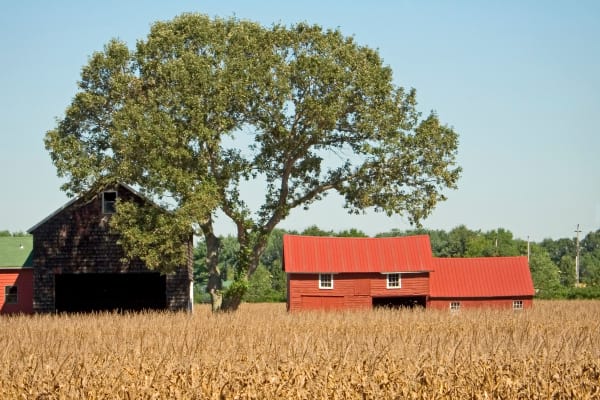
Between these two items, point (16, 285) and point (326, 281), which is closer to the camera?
point (16, 285)

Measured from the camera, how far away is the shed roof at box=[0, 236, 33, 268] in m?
52.5

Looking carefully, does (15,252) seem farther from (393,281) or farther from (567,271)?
(567,271)

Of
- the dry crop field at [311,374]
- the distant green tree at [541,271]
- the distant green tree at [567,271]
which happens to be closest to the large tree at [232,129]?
the dry crop field at [311,374]

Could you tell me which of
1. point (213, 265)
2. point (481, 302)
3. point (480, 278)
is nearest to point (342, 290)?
point (481, 302)

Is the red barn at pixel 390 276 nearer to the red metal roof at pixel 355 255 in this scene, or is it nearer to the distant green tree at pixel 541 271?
the red metal roof at pixel 355 255

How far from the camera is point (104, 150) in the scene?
4841 centimetres

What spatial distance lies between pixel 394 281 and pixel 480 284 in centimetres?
635

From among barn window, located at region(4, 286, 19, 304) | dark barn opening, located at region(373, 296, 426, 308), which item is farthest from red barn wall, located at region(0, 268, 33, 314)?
dark barn opening, located at region(373, 296, 426, 308)

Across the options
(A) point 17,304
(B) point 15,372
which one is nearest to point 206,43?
(A) point 17,304

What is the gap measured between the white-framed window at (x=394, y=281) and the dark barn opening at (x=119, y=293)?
1394cm

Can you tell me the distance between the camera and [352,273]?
55.3 metres

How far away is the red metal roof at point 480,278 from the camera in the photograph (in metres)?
58.1

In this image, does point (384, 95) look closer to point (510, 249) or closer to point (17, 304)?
point (17, 304)

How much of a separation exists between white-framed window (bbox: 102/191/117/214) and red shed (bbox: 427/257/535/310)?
68.0 feet
